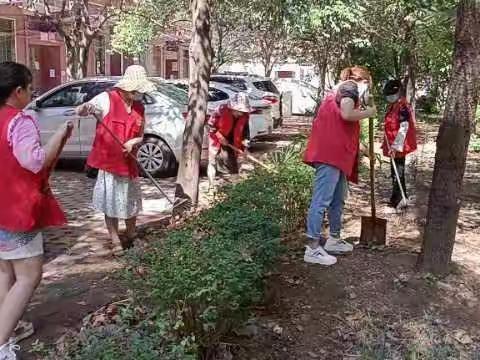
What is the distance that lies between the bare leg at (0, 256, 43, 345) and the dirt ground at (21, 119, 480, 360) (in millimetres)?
391

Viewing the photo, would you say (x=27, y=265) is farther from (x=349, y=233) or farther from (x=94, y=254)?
(x=349, y=233)

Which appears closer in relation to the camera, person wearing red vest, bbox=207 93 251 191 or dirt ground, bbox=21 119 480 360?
dirt ground, bbox=21 119 480 360

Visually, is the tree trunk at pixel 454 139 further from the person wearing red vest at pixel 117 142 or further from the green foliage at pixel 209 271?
the person wearing red vest at pixel 117 142

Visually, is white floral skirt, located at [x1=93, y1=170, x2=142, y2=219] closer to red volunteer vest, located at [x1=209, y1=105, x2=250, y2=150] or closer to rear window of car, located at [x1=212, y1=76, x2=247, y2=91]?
red volunteer vest, located at [x1=209, y1=105, x2=250, y2=150]

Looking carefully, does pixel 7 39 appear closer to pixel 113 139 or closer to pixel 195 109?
pixel 195 109

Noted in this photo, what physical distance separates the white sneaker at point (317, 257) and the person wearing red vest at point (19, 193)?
7.17ft

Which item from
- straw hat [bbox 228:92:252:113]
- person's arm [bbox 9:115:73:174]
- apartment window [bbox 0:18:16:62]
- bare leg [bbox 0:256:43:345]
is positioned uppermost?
apartment window [bbox 0:18:16:62]

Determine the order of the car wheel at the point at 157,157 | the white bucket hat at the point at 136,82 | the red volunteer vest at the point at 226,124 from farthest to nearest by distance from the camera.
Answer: the car wheel at the point at 157,157 < the red volunteer vest at the point at 226,124 < the white bucket hat at the point at 136,82

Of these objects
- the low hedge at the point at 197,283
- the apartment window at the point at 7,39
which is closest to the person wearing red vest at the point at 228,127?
the low hedge at the point at 197,283

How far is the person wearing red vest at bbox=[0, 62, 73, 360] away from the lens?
3320 millimetres

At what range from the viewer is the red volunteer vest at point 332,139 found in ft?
16.4

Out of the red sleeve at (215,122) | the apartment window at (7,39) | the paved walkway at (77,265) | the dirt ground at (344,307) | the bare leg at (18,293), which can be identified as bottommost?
the paved walkway at (77,265)

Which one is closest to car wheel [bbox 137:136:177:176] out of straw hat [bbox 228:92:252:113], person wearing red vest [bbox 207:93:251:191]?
person wearing red vest [bbox 207:93:251:191]

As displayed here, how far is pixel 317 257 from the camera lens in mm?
5004
